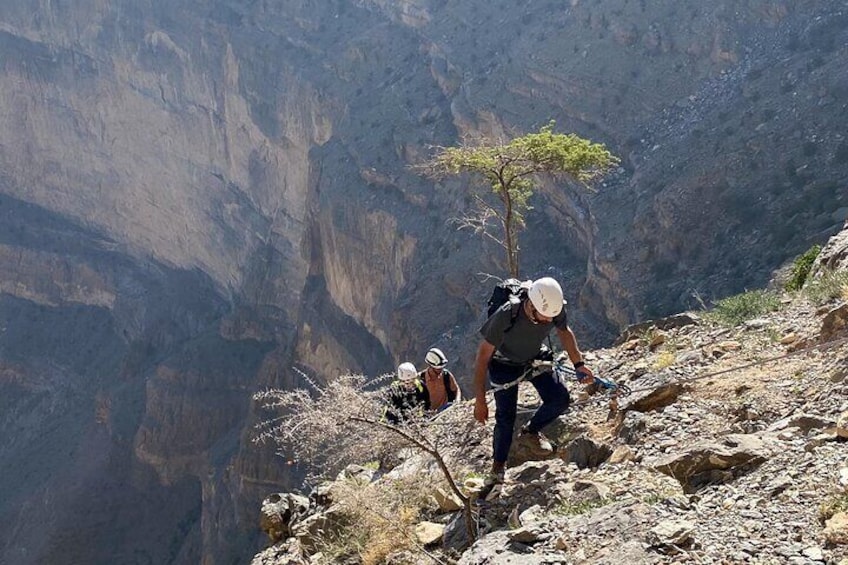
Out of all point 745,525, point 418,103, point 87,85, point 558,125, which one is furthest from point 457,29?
point 745,525

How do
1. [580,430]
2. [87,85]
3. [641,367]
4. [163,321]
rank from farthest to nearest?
[87,85]
[163,321]
[641,367]
[580,430]

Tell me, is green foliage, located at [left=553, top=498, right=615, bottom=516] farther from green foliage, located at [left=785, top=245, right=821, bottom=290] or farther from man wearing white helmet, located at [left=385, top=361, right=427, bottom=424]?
green foliage, located at [left=785, top=245, right=821, bottom=290]

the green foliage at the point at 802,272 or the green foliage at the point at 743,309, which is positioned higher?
the green foliage at the point at 802,272

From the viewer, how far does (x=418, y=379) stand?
10.3 metres

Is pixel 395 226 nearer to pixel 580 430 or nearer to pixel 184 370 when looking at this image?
pixel 184 370

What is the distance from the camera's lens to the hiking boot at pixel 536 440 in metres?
7.46

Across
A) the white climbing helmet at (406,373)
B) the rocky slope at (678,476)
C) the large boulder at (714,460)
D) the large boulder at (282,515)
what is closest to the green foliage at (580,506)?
the rocky slope at (678,476)

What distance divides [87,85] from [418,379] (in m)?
51.3

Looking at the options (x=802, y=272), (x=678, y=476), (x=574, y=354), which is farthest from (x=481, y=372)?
(x=802, y=272)

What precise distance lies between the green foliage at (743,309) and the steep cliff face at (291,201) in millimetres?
9523

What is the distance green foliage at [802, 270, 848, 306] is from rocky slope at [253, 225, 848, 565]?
0.13ft

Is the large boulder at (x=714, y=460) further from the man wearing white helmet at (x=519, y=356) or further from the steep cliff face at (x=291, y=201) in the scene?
the steep cliff face at (x=291, y=201)

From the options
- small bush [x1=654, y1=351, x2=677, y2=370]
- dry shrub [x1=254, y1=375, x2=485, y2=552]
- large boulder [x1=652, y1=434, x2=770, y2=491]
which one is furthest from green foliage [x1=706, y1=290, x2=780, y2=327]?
large boulder [x1=652, y1=434, x2=770, y2=491]

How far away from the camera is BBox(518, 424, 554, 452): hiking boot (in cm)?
746
